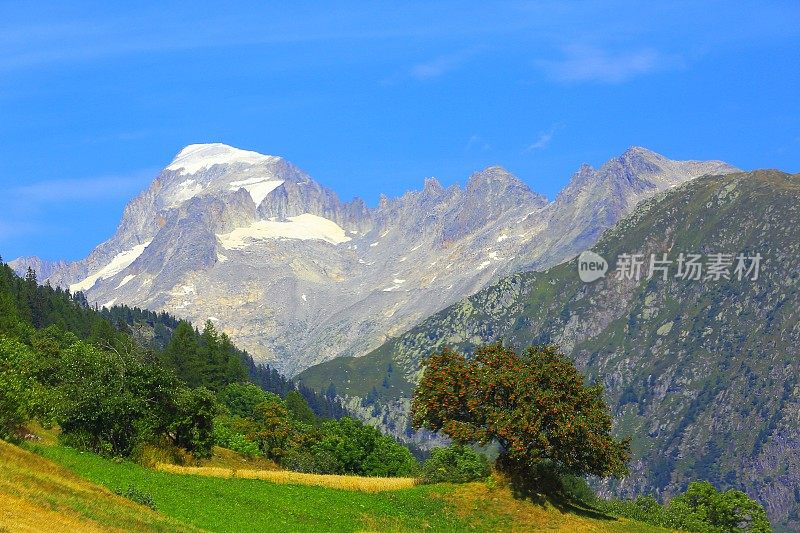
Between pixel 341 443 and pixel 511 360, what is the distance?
6265 centimetres

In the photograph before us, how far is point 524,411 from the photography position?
246ft

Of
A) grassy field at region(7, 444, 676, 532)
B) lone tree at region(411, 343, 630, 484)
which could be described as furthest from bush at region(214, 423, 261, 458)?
grassy field at region(7, 444, 676, 532)

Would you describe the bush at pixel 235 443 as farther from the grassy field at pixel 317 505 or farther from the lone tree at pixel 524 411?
the grassy field at pixel 317 505

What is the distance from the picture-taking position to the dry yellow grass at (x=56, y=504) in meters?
45.8

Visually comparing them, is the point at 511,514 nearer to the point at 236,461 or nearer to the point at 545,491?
the point at 545,491

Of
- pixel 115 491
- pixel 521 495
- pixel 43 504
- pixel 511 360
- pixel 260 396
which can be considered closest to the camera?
pixel 43 504

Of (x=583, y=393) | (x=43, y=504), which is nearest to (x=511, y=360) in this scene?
(x=583, y=393)

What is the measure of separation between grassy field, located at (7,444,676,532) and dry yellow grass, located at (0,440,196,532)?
104 cm

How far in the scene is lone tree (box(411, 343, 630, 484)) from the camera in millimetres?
74325

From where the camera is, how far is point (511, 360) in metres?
79.9

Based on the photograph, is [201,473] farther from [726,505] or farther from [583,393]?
[726,505]

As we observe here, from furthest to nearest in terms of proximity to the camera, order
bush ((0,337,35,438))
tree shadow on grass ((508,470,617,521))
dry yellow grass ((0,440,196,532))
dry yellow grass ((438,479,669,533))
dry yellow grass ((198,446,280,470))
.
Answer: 1. dry yellow grass ((198,446,280,470))
2. tree shadow on grass ((508,470,617,521))
3. dry yellow grass ((438,479,669,533))
4. bush ((0,337,35,438))
5. dry yellow grass ((0,440,196,532))

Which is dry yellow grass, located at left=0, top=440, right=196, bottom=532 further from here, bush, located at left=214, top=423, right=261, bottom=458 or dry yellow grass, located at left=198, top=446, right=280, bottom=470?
bush, located at left=214, top=423, right=261, bottom=458

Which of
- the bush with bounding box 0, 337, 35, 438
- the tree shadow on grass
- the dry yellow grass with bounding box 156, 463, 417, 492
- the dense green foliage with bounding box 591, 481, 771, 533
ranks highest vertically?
the bush with bounding box 0, 337, 35, 438
